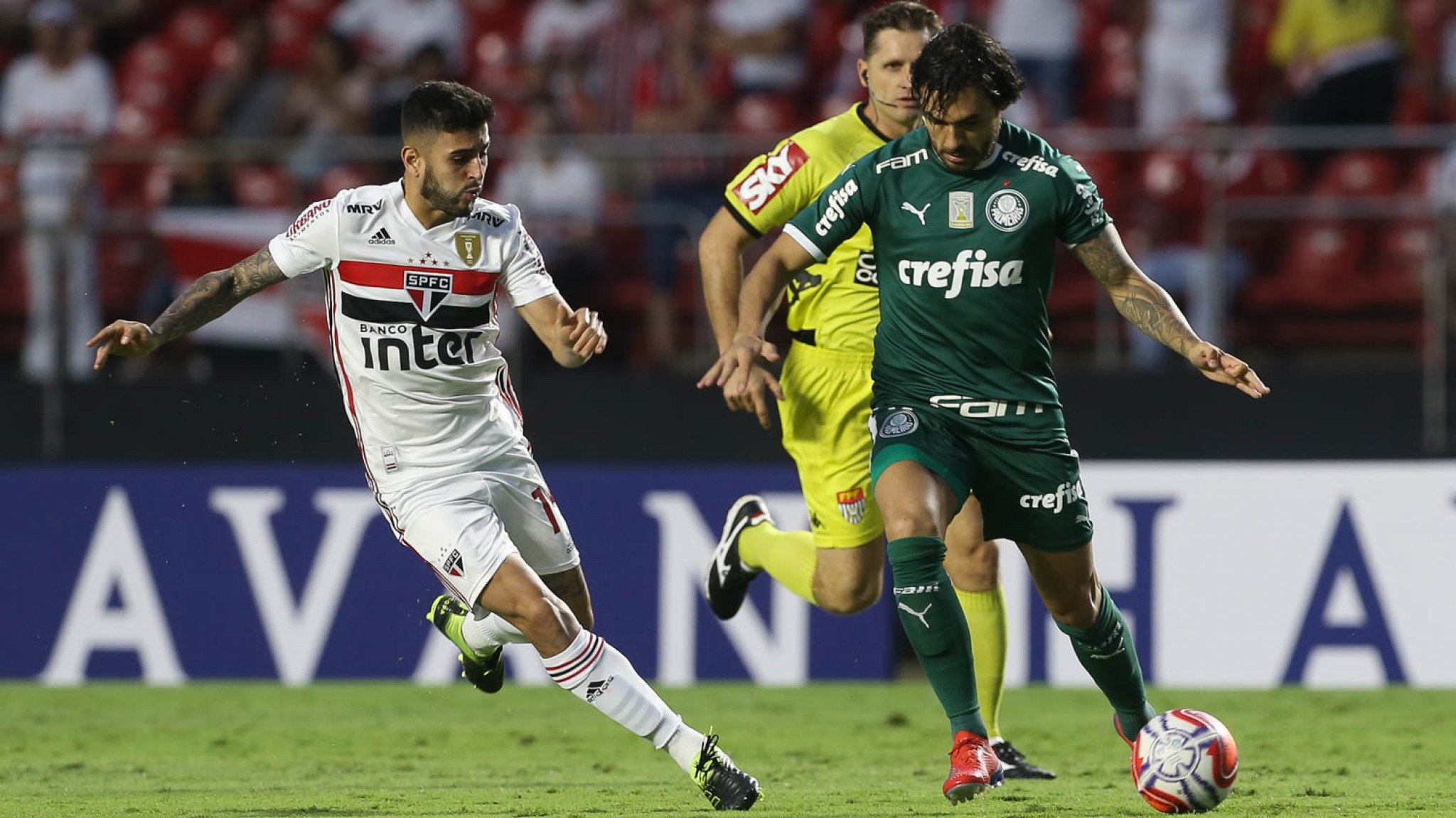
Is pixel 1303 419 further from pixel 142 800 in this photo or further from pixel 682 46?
pixel 142 800

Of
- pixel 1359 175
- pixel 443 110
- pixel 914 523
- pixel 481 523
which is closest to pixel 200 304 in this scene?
pixel 443 110

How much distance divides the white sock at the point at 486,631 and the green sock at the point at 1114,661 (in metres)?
1.94

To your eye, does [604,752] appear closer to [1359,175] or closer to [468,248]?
[468,248]

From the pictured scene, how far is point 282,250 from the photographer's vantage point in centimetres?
624

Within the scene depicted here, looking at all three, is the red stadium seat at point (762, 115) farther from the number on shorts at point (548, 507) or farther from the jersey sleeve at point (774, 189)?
the number on shorts at point (548, 507)

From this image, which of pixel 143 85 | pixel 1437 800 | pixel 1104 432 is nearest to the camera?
pixel 1437 800

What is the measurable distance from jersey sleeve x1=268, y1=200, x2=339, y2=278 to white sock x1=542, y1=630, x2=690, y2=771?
1479mm

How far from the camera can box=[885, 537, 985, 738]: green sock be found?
225 inches

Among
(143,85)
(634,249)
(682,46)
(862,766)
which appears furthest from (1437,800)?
(143,85)

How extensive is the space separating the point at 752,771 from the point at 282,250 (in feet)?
8.46

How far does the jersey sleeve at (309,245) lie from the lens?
623cm

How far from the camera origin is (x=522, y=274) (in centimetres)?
627

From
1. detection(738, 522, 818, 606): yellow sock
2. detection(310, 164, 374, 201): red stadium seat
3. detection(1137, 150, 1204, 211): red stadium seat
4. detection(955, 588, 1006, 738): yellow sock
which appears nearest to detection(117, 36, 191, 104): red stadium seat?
detection(310, 164, 374, 201): red stadium seat

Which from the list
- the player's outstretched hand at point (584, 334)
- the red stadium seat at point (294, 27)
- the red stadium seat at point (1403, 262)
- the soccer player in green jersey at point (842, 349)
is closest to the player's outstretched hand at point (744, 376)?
the player's outstretched hand at point (584, 334)
